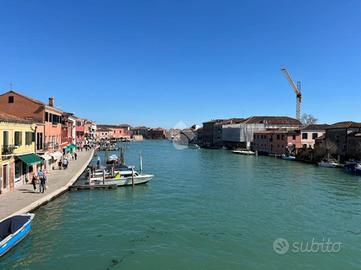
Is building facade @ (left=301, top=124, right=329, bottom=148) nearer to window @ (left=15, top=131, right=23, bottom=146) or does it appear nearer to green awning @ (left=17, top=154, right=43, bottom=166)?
green awning @ (left=17, top=154, right=43, bottom=166)

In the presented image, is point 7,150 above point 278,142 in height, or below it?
below

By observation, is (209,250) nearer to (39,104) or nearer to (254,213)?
(254,213)

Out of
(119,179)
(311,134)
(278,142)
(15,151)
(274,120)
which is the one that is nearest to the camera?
(15,151)

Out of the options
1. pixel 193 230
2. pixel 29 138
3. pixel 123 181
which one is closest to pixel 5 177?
pixel 29 138

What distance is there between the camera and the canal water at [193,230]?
12.1 meters

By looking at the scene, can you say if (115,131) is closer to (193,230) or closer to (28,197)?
(28,197)

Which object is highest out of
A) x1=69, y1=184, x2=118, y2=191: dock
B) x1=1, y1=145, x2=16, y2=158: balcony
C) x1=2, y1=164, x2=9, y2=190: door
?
x1=1, y1=145, x2=16, y2=158: balcony

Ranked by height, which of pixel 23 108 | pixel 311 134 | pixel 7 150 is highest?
pixel 23 108

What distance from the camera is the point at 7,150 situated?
61.8 feet

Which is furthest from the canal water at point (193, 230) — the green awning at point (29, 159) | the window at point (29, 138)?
the window at point (29, 138)

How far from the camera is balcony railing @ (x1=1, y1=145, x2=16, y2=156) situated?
1853cm

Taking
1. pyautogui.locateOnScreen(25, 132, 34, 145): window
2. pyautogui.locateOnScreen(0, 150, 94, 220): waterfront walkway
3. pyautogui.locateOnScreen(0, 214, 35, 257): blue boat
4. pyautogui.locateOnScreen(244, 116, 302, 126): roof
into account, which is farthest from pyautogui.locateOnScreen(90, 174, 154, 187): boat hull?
pyautogui.locateOnScreen(244, 116, 302, 126): roof

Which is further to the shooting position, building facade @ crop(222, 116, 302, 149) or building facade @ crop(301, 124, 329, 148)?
building facade @ crop(222, 116, 302, 149)

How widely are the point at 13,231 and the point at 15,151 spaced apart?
8.98 metres
